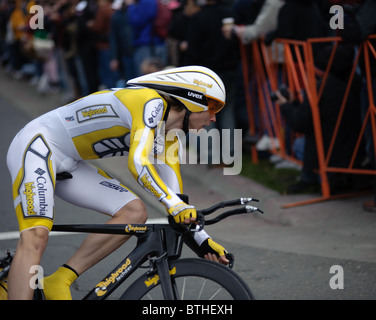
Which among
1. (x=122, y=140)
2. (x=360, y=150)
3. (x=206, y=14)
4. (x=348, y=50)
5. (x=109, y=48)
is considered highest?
(x=109, y=48)

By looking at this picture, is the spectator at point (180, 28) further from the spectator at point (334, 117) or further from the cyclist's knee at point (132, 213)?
the cyclist's knee at point (132, 213)

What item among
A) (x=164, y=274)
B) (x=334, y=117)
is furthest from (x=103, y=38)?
(x=164, y=274)

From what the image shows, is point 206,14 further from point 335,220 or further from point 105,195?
point 105,195

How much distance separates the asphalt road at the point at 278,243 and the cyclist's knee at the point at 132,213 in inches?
45.8

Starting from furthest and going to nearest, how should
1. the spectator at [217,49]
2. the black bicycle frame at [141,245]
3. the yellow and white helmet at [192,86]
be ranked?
the spectator at [217,49] → the yellow and white helmet at [192,86] → the black bicycle frame at [141,245]

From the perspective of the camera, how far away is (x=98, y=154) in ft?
14.7

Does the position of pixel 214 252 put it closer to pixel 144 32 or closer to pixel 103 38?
pixel 144 32

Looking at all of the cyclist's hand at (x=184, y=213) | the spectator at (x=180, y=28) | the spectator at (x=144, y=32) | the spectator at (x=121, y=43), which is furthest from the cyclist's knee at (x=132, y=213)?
the spectator at (x=121, y=43)

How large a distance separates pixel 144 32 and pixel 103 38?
1991mm

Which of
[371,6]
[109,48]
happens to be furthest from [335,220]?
[109,48]

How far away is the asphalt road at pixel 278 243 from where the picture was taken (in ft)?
17.5

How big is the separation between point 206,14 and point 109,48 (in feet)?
14.4

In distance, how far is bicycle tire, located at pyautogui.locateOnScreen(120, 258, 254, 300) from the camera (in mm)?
3633
